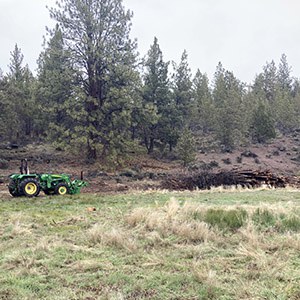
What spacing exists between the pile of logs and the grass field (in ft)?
37.3

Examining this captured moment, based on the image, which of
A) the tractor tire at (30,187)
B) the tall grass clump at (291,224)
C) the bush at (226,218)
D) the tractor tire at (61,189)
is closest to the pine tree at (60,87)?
the tractor tire at (61,189)

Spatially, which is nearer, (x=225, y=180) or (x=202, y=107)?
(x=225, y=180)

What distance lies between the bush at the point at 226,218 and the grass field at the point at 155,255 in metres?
0.02

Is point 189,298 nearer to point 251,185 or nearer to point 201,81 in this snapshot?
point 251,185

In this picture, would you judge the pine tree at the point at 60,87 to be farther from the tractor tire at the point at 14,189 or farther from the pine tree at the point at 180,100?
the pine tree at the point at 180,100

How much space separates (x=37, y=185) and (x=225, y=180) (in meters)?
11.7

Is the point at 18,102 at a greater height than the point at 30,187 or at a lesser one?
greater

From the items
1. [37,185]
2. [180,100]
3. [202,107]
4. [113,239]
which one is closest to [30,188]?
[37,185]

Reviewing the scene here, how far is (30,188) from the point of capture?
13.4 metres

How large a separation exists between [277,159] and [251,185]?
2063 cm

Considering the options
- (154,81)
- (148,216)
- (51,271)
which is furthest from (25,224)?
(154,81)

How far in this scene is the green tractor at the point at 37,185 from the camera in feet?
43.8

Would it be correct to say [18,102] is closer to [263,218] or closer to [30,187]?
[30,187]

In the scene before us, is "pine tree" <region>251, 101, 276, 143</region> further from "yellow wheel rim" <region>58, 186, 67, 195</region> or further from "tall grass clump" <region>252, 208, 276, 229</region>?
"tall grass clump" <region>252, 208, 276, 229</region>
